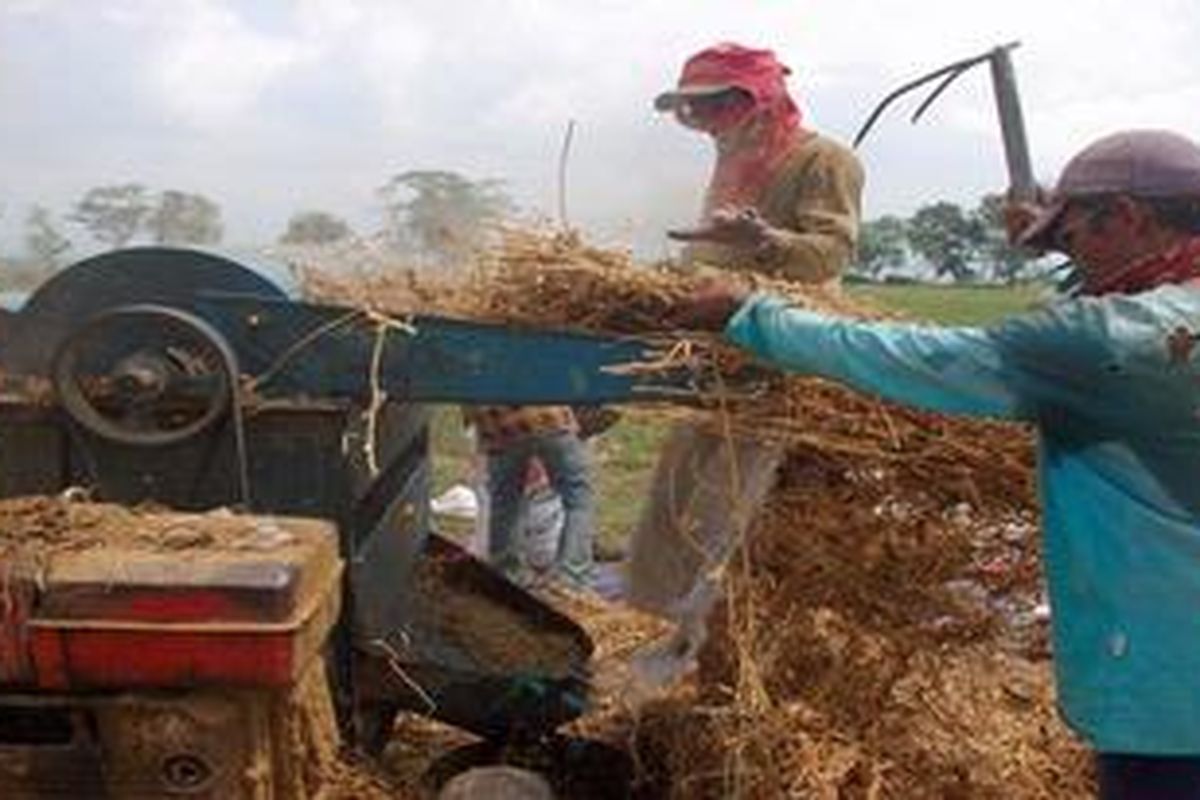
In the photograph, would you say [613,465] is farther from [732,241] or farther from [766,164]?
[732,241]

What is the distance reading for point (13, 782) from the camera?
13.1 feet

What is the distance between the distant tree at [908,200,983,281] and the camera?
11.5 meters

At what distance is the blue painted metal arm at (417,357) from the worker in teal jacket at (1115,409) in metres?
0.98

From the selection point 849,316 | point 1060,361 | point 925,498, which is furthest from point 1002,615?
point 1060,361

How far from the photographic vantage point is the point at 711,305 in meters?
4.57

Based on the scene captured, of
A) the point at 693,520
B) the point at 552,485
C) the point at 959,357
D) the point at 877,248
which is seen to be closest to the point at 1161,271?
the point at 959,357

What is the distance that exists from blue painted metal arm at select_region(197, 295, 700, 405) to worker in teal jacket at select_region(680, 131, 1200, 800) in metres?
0.98

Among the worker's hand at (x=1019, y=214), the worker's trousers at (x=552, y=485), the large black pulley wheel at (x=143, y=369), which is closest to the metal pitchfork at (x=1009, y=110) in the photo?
the worker's hand at (x=1019, y=214)

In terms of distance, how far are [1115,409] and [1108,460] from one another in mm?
115

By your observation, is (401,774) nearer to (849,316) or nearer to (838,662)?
(838,662)

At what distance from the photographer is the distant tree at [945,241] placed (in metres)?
11.5

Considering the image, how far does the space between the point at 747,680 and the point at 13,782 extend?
1.80 meters

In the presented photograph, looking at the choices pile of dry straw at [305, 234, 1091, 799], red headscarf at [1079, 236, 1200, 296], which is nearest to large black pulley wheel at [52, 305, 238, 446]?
pile of dry straw at [305, 234, 1091, 799]

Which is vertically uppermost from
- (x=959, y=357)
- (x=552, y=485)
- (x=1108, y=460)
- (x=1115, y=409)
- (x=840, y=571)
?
(x=959, y=357)
